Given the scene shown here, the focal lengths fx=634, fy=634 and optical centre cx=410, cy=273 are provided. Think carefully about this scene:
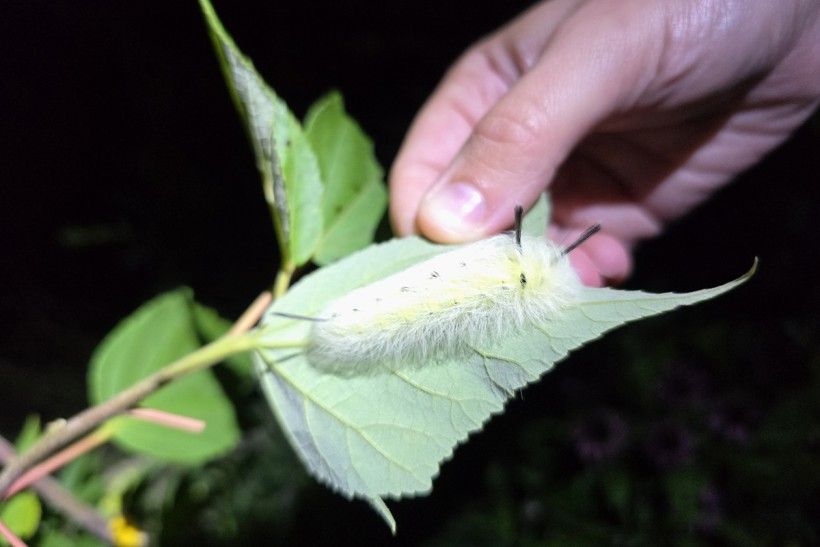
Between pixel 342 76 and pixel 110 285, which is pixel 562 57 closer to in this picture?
pixel 342 76

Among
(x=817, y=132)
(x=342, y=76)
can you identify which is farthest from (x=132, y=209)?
(x=817, y=132)

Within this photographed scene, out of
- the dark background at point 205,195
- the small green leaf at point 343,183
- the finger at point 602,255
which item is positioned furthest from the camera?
the dark background at point 205,195

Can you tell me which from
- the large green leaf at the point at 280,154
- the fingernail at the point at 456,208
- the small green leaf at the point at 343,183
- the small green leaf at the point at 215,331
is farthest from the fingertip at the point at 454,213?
the small green leaf at the point at 215,331

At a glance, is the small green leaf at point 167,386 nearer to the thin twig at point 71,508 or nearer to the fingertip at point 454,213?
the thin twig at point 71,508

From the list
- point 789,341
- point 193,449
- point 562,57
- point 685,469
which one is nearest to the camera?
point 562,57

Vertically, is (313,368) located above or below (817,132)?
above

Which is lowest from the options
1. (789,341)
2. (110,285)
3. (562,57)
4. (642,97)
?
(789,341)

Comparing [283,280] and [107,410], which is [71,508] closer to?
[107,410]

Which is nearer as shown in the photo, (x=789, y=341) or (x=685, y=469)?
(x=685, y=469)
